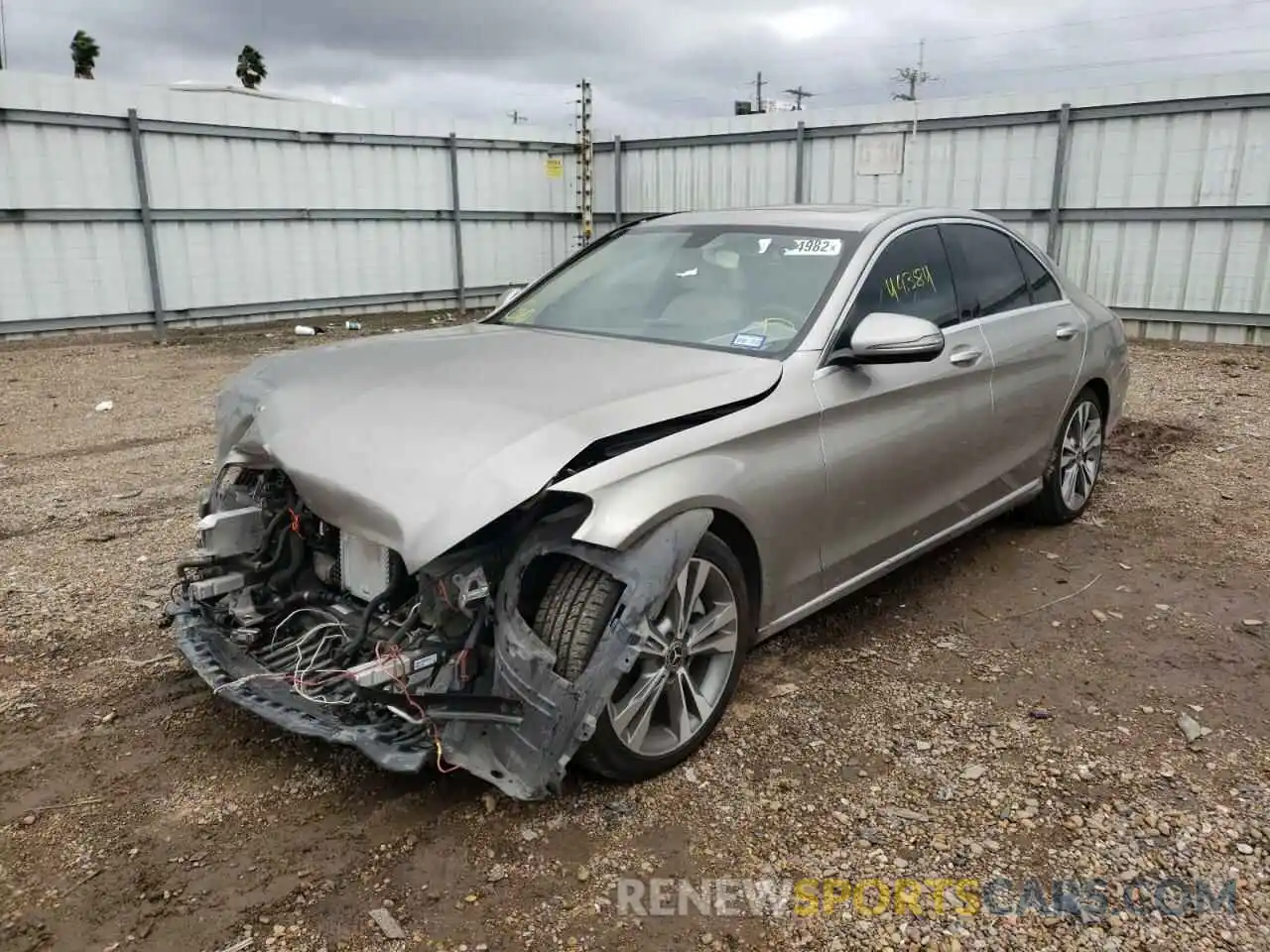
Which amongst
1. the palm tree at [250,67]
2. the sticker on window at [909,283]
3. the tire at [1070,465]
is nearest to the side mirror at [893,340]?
the sticker on window at [909,283]

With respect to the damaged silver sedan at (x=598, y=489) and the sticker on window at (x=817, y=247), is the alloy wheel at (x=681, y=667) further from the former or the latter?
the sticker on window at (x=817, y=247)

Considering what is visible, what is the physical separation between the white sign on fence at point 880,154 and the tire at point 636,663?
37.7ft

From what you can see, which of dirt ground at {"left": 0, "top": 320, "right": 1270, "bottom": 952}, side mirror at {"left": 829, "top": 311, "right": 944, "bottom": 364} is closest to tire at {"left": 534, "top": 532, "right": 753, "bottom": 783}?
dirt ground at {"left": 0, "top": 320, "right": 1270, "bottom": 952}

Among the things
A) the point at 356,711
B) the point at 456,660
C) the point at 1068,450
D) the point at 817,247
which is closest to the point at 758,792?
the point at 456,660

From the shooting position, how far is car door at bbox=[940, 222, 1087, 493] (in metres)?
4.46

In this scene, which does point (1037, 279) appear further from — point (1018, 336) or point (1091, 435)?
point (1091, 435)

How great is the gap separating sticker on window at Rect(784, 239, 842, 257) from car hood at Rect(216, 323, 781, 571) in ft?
2.38

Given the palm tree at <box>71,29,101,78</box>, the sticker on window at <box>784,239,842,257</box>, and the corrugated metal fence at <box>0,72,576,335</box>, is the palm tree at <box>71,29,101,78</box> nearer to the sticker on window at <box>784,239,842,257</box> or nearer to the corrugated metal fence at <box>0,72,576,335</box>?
the corrugated metal fence at <box>0,72,576,335</box>

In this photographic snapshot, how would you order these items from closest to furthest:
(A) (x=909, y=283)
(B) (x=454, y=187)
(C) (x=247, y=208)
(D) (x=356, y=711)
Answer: (D) (x=356, y=711)
(A) (x=909, y=283)
(C) (x=247, y=208)
(B) (x=454, y=187)

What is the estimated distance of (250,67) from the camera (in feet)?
154

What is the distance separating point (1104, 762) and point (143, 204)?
41.5 ft

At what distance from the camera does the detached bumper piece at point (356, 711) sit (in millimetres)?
2629

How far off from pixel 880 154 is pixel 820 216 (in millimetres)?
10100

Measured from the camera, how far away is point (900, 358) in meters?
3.44
